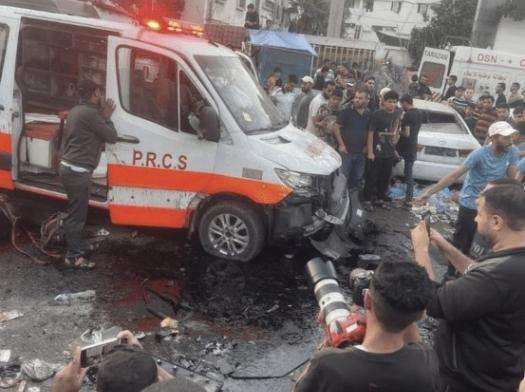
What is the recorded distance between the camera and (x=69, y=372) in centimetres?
238

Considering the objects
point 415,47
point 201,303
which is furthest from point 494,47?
point 201,303

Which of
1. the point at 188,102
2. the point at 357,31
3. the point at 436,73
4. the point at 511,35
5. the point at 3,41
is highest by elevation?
the point at 357,31

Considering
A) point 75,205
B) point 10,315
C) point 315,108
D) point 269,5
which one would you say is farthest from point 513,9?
point 10,315

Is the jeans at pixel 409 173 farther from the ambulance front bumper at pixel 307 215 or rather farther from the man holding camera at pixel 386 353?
the man holding camera at pixel 386 353

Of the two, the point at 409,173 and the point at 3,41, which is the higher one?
the point at 3,41

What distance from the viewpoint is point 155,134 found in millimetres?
5695

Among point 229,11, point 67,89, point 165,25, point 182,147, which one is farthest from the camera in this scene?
point 229,11

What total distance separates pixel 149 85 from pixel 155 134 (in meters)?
0.55

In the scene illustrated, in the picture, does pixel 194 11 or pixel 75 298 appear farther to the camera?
pixel 194 11

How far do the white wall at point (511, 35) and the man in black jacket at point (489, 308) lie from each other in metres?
31.1

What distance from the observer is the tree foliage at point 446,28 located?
3438 cm

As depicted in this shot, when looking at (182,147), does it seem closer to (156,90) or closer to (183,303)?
(156,90)

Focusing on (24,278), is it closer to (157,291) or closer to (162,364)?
(157,291)

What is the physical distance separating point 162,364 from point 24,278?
243cm
